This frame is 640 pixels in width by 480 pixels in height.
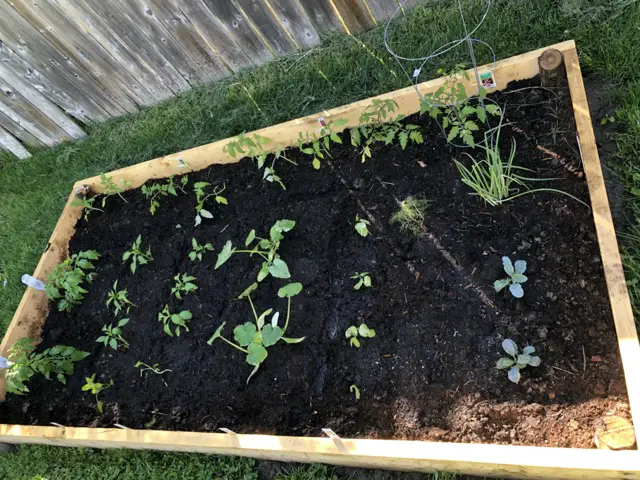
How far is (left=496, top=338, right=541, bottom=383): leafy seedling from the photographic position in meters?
1.58

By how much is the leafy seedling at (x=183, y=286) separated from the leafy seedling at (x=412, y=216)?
3.36ft

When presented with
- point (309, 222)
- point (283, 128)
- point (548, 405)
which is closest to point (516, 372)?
point (548, 405)

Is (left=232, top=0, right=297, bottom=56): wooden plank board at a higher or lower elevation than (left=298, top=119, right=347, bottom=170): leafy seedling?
higher

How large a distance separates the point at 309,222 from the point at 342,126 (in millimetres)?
532

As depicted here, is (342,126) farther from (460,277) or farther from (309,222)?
(460,277)

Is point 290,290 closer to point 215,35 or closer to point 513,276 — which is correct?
point 513,276

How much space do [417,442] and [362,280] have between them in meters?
0.68

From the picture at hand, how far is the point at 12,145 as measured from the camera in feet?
13.2

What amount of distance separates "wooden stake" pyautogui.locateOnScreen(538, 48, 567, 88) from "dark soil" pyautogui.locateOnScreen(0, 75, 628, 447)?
0.06 metres

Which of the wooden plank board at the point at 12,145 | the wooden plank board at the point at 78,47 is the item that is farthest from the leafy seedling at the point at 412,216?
the wooden plank board at the point at 12,145

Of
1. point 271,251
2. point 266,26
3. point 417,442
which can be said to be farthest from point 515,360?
point 266,26

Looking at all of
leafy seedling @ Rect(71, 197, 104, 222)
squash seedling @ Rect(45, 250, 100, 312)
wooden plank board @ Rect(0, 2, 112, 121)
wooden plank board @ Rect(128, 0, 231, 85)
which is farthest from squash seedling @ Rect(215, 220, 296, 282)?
wooden plank board @ Rect(0, 2, 112, 121)

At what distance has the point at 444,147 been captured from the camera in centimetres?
220

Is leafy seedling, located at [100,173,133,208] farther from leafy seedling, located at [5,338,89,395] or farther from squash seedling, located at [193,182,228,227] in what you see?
leafy seedling, located at [5,338,89,395]
